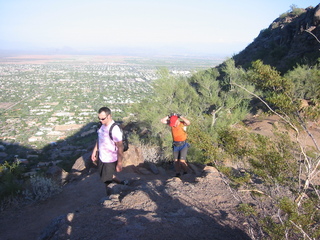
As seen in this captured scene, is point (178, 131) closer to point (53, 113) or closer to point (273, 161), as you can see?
point (273, 161)

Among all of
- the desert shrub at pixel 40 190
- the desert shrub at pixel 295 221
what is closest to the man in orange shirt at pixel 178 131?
the desert shrub at pixel 295 221

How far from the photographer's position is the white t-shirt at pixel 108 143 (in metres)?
4.04

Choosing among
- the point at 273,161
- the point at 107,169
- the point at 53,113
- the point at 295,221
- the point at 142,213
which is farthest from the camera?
the point at 53,113

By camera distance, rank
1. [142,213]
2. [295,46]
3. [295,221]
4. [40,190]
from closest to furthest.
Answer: [295,221]
[142,213]
[40,190]
[295,46]

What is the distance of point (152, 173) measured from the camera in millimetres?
7297

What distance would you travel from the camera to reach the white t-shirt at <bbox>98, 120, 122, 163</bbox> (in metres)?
4.04

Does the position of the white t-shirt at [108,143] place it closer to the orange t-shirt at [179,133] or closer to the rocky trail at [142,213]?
the rocky trail at [142,213]

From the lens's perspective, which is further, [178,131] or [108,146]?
[178,131]

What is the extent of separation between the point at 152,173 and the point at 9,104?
36019 millimetres

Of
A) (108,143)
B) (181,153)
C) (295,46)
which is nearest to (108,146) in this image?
(108,143)

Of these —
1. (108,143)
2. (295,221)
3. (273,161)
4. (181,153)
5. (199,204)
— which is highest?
(273,161)

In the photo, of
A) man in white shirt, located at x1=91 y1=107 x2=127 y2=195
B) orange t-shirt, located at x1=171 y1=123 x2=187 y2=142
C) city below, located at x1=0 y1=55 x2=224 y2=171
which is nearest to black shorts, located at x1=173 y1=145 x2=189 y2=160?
orange t-shirt, located at x1=171 y1=123 x2=187 y2=142

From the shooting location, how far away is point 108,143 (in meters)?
4.14

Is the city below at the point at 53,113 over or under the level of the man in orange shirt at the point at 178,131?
under
